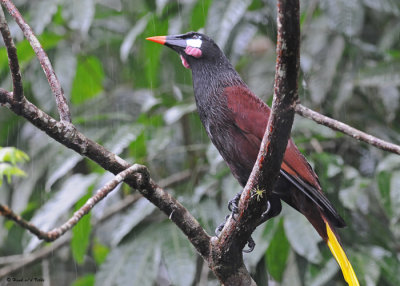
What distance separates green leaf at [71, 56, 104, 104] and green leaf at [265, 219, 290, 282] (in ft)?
6.54

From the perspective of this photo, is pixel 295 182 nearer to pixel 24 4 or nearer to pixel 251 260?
pixel 251 260

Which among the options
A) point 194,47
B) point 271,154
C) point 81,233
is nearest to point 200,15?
point 194,47

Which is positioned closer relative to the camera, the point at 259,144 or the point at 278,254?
the point at 259,144

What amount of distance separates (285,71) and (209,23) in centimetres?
140

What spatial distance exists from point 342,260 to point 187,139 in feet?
5.83

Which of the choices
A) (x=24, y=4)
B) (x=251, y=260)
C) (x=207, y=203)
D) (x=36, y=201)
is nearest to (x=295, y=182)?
(x=251, y=260)

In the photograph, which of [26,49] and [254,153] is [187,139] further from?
[254,153]

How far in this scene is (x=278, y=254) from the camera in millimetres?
2535

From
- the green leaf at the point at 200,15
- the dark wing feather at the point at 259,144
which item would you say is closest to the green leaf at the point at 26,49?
the green leaf at the point at 200,15

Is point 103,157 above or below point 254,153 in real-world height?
above

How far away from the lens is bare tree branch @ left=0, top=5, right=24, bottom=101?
4.73ft

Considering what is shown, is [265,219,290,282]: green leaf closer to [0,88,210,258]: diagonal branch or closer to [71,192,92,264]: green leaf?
[0,88,210,258]: diagonal branch

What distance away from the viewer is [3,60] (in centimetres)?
332

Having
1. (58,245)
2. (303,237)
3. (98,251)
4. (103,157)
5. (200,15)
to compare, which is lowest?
(98,251)
